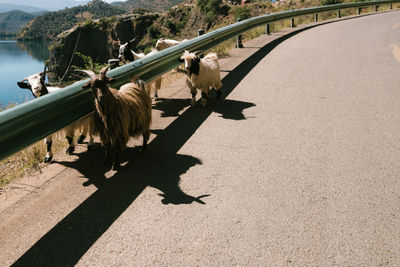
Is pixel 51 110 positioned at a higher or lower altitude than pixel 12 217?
higher

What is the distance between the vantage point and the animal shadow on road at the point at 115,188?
2.71m

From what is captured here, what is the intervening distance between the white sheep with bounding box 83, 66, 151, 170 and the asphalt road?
0.26 m

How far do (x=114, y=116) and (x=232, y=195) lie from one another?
71.2 inches

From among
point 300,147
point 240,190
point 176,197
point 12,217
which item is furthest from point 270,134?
point 12,217

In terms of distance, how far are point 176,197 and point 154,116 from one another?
283cm

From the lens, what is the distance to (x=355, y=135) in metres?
4.71

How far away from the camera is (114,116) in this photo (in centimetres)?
416

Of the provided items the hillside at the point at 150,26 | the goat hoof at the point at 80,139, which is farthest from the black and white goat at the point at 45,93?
the hillside at the point at 150,26

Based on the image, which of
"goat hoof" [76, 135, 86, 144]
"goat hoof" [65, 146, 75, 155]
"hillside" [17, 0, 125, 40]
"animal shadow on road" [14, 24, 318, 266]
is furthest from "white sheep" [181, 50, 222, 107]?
"hillside" [17, 0, 125, 40]

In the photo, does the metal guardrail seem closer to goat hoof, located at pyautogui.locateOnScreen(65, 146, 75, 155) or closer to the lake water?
goat hoof, located at pyautogui.locateOnScreen(65, 146, 75, 155)

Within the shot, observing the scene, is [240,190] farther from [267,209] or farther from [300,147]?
[300,147]

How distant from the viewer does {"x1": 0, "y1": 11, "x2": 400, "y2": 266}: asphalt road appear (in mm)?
2641

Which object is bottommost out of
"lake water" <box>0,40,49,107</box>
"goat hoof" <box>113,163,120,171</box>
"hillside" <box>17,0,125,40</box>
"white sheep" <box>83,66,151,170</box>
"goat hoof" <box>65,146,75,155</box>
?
"lake water" <box>0,40,49,107</box>

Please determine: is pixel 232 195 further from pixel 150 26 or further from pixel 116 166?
pixel 150 26
